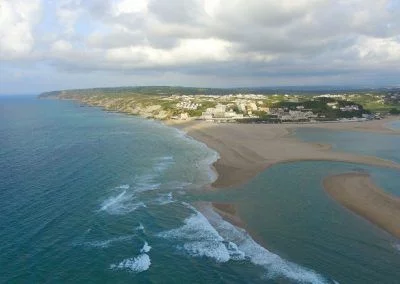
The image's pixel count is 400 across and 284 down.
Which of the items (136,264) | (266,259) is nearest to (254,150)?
(266,259)

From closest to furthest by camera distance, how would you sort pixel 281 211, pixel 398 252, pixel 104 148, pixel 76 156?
pixel 398 252, pixel 281 211, pixel 76 156, pixel 104 148

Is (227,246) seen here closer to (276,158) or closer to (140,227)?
(140,227)

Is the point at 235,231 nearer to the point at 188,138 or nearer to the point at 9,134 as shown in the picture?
the point at 188,138

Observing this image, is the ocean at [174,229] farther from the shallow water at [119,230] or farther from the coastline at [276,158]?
the coastline at [276,158]

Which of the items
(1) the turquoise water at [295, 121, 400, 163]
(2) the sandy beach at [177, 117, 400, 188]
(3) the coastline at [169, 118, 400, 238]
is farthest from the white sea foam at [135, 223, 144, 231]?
(1) the turquoise water at [295, 121, 400, 163]

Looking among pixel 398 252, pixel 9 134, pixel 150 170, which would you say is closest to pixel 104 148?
pixel 150 170

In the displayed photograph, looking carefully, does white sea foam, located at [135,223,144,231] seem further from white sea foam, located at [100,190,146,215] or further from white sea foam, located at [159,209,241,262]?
white sea foam, located at [100,190,146,215]
